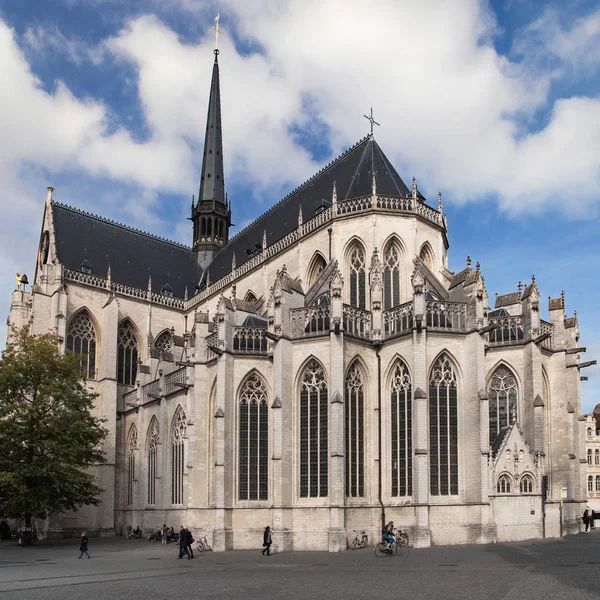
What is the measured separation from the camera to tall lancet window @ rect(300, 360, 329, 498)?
28094 millimetres

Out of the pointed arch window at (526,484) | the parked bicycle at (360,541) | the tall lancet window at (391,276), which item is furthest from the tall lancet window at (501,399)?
the parked bicycle at (360,541)

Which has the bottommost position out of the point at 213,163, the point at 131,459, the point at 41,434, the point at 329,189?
the point at 131,459

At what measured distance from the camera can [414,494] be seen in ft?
88.2

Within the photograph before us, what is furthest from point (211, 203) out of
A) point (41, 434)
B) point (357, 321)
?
point (357, 321)

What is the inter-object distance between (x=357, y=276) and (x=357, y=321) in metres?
5.36

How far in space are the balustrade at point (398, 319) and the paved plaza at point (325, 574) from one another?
871 cm

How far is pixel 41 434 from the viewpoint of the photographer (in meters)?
32.8

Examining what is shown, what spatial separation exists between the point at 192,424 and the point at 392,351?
32.1ft

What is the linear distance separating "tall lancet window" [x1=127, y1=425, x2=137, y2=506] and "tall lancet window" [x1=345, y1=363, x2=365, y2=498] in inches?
757

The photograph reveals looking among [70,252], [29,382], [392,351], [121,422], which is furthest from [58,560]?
[70,252]

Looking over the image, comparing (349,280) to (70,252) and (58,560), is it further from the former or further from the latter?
(70,252)

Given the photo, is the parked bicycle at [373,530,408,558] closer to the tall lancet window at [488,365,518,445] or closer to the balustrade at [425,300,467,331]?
the tall lancet window at [488,365,518,445]

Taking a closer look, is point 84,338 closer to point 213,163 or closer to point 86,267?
point 86,267

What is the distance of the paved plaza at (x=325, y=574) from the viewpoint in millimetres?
14516
